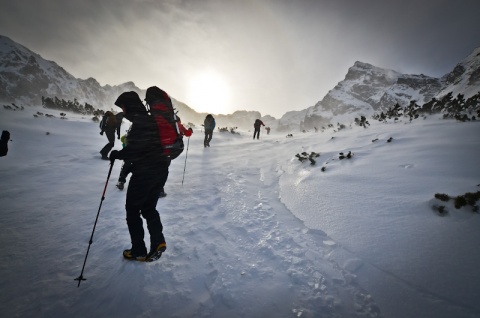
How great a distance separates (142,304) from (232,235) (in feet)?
5.76

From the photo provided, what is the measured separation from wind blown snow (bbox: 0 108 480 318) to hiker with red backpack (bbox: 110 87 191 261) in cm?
32

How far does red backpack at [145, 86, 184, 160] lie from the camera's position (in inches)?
127

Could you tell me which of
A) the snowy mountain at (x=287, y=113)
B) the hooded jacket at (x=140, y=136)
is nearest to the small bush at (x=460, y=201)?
the hooded jacket at (x=140, y=136)

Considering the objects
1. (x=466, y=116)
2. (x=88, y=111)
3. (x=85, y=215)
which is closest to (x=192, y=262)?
(x=85, y=215)

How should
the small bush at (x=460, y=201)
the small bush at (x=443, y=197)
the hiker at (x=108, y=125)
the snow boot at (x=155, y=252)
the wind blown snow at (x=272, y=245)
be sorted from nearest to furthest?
the wind blown snow at (x=272, y=245)
the snow boot at (x=155, y=252)
the small bush at (x=460, y=201)
the small bush at (x=443, y=197)
the hiker at (x=108, y=125)

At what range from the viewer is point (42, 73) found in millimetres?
97000

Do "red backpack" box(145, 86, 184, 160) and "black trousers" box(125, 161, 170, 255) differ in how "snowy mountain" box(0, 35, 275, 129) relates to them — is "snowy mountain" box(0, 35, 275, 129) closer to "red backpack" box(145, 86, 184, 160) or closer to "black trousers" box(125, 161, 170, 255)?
"red backpack" box(145, 86, 184, 160)

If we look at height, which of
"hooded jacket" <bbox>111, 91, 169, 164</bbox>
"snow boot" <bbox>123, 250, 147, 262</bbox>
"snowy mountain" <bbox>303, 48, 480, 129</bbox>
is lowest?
"snow boot" <bbox>123, 250, 147, 262</bbox>

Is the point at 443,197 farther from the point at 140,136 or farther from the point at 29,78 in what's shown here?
the point at 29,78

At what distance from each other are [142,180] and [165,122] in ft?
3.12

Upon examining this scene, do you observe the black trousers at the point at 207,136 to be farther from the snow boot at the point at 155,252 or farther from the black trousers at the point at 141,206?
the snow boot at the point at 155,252

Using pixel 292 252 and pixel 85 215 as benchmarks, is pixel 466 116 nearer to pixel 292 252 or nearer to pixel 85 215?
pixel 292 252

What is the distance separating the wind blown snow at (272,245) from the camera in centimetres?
235

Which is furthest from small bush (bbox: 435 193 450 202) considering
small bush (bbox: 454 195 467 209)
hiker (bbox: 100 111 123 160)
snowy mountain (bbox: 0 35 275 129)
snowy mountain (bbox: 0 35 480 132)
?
snowy mountain (bbox: 0 35 275 129)
